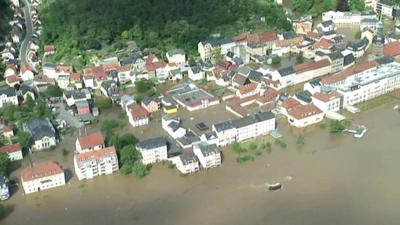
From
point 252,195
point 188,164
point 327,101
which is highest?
point 327,101

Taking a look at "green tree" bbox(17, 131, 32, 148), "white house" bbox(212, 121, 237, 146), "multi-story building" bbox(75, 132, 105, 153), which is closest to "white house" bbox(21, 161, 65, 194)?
"multi-story building" bbox(75, 132, 105, 153)

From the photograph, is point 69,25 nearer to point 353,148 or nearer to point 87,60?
point 87,60

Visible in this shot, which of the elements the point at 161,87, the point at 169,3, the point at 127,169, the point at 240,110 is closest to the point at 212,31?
the point at 169,3

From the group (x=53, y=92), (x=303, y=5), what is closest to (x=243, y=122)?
(x=53, y=92)

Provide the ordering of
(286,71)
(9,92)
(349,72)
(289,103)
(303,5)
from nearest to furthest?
(289,103), (9,92), (349,72), (286,71), (303,5)

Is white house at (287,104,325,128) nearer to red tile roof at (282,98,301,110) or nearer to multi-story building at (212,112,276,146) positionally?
red tile roof at (282,98,301,110)

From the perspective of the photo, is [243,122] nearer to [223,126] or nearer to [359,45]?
[223,126]
